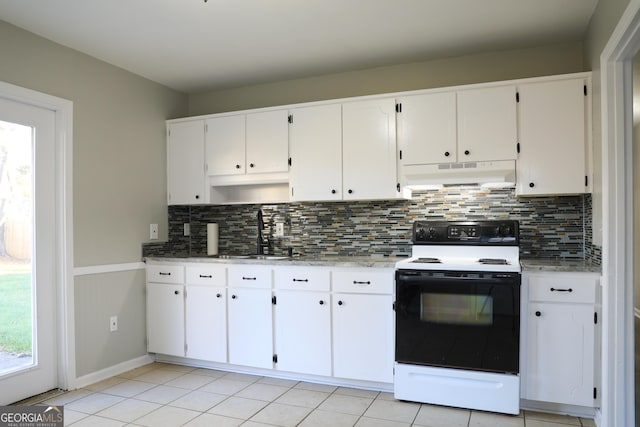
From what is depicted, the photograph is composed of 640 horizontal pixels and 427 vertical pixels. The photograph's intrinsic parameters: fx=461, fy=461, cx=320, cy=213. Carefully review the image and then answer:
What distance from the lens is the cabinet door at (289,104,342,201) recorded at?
3385mm

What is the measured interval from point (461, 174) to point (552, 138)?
58 cm

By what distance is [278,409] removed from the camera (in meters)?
2.78

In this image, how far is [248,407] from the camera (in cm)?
282

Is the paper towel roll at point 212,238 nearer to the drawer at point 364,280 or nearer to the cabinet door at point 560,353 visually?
the drawer at point 364,280

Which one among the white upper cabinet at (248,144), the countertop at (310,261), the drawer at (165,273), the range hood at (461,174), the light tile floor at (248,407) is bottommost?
the light tile floor at (248,407)

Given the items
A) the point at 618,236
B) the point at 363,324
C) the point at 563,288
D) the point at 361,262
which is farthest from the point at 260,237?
the point at 618,236

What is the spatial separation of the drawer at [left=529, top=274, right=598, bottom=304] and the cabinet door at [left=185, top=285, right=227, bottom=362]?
2109mm

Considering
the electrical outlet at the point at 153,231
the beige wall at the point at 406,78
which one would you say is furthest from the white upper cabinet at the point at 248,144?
the electrical outlet at the point at 153,231

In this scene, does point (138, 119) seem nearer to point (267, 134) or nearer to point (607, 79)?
point (267, 134)

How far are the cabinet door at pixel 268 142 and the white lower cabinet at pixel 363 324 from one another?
1.05m

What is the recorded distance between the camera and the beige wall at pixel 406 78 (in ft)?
10.5

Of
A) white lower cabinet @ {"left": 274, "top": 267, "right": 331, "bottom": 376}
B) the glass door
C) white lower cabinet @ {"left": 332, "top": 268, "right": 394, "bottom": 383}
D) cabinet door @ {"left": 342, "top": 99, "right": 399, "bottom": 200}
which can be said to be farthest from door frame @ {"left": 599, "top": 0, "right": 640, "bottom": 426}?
the glass door

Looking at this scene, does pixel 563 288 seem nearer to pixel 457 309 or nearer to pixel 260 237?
pixel 457 309

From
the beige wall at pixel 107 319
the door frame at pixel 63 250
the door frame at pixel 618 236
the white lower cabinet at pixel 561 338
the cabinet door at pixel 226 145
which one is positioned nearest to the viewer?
the door frame at pixel 618 236
